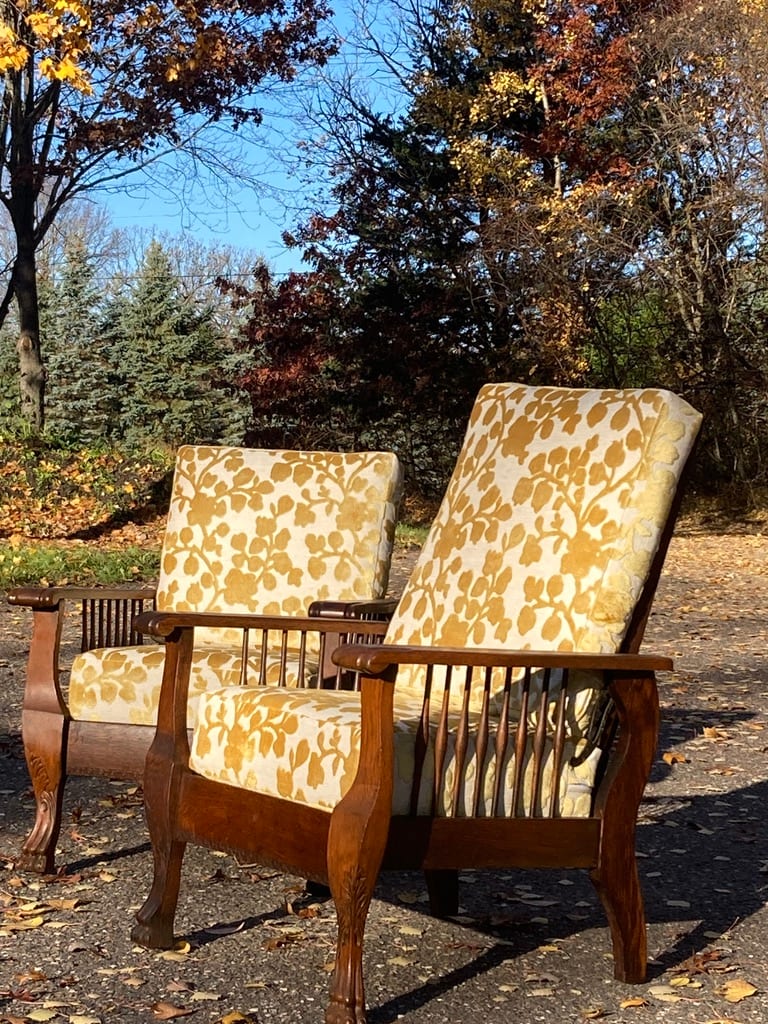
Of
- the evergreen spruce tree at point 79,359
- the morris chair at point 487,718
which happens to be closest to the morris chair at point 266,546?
the morris chair at point 487,718

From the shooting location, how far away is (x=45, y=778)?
12.1 ft

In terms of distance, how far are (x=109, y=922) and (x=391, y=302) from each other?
1420 cm

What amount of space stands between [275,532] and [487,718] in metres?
1.83

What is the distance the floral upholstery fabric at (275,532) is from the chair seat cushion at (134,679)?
45 centimetres

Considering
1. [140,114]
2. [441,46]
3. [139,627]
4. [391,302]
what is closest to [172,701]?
[139,627]

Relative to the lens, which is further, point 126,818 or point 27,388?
point 27,388

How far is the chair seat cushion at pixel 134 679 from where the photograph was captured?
364 cm

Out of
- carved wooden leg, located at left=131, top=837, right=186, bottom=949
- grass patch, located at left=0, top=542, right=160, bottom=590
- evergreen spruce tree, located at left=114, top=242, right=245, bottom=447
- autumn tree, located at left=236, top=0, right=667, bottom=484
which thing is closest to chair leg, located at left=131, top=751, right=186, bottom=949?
carved wooden leg, located at left=131, top=837, right=186, bottom=949

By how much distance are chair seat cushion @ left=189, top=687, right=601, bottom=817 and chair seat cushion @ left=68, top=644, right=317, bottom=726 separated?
0.62 m

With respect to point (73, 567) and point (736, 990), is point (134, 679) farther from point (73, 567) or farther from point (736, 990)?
point (73, 567)

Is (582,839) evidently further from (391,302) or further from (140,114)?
(391,302)

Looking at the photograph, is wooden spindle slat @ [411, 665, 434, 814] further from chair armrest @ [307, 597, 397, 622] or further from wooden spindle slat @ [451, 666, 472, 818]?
chair armrest @ [307, 597, 397, 622]

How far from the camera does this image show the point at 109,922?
3.22 m

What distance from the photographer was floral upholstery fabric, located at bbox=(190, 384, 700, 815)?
2.74 m
